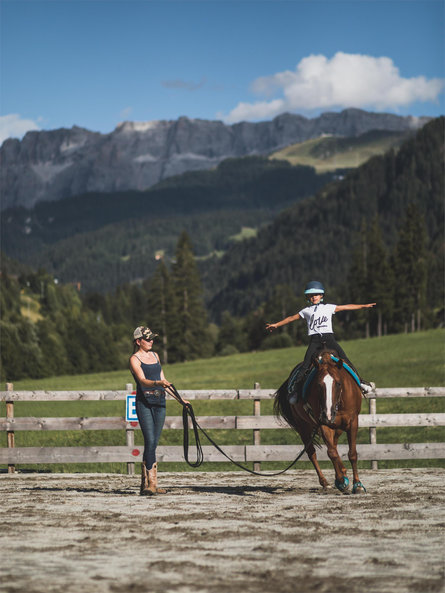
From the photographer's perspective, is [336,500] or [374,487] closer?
[336,500]

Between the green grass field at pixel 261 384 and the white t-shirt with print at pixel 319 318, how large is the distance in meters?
7.92

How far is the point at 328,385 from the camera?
43.3ft

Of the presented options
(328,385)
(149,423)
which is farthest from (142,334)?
(328,385)

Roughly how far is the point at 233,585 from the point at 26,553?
2.61 metres

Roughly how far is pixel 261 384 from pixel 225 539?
42967mm

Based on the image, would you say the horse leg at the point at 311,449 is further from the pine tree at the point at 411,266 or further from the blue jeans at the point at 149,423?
the pine tree at the point at 411,266

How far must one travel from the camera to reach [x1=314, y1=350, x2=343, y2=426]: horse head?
43.1 ft

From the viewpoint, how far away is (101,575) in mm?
7941

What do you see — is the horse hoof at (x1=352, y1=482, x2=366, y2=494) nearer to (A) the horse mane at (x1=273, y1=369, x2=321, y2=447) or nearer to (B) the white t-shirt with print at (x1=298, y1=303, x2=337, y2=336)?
(A) the horse mane at (x1=273, y1=369, x2=321, y2=447)

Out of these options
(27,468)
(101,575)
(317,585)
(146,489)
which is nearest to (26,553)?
(101,575)

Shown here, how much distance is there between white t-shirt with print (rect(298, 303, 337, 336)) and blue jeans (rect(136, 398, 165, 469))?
2852 millimetres

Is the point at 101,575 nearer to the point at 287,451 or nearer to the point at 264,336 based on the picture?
the point at 287,451

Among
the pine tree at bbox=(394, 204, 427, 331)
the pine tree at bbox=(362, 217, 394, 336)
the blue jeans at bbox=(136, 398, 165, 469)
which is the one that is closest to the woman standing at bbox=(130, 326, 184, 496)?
the blue jeans at bbox=(136, 398, 165, 469)

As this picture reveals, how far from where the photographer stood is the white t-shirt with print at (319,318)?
1382 cm
